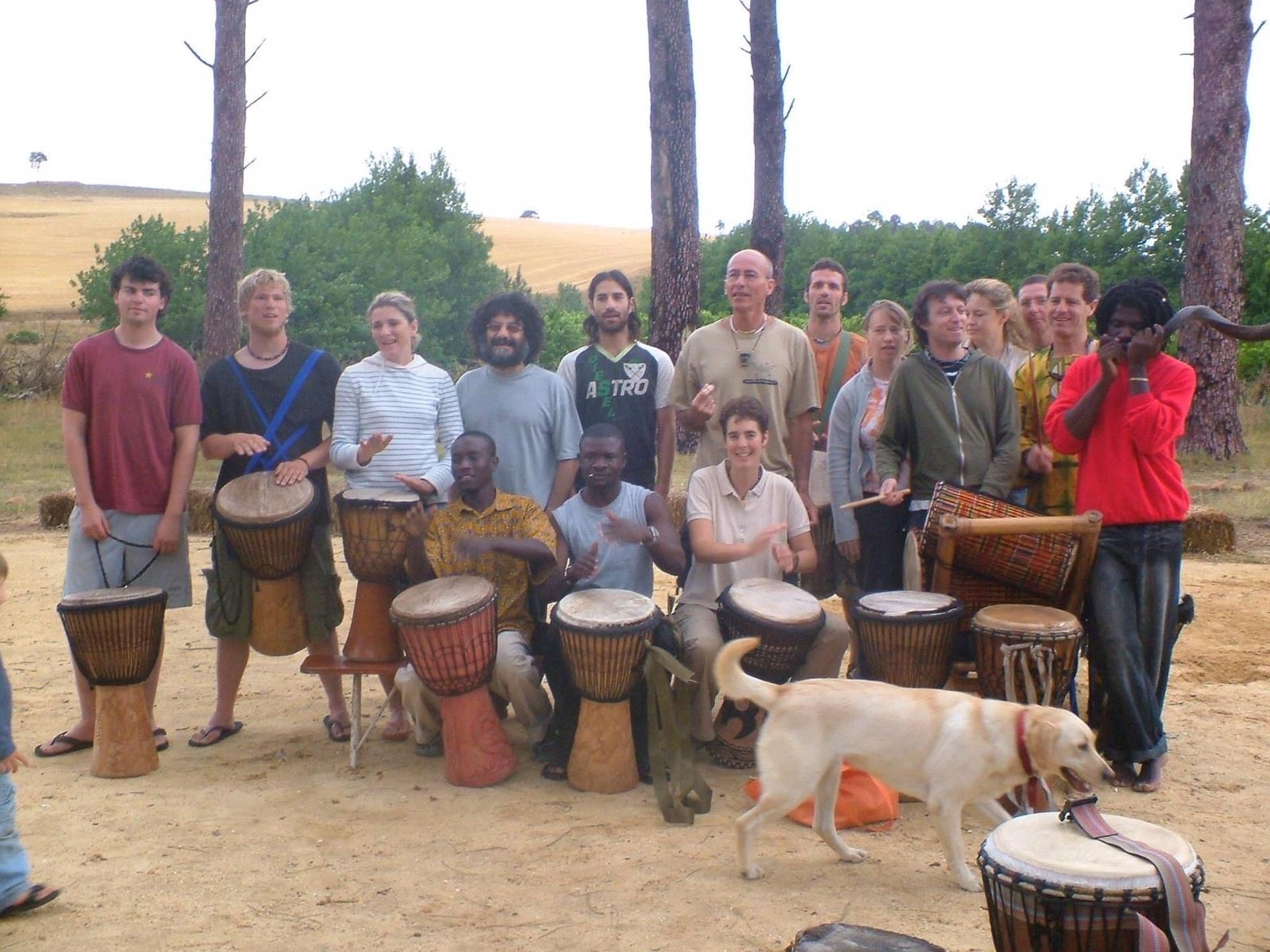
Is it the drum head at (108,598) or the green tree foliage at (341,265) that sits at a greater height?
Answer: the green tree foliage at (341,265)

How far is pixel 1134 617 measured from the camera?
5.00 metres

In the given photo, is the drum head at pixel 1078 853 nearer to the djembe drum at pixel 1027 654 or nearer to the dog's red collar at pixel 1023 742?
the dog's red collar at pixel 1023 742

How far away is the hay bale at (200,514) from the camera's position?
36.2 feet

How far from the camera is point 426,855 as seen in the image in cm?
443

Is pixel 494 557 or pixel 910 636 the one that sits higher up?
pixel 494 557

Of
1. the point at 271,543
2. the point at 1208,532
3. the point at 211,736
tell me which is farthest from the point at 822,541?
the point at 1208,532

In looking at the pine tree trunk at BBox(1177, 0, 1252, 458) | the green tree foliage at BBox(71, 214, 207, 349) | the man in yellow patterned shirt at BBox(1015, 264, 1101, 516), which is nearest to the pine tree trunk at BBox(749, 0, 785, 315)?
the pine tree trunk at BBox(1177, 0, 1252, 458)

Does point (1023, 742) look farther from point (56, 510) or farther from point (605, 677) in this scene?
point (56, 510)

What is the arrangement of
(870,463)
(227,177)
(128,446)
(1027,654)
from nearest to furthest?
(1027,654) → (128,446) → (870,463) → (227,177)

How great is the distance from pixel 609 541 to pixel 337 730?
5.36ft

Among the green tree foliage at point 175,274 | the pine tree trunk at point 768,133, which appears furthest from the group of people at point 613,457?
the green tree foliage at point 175,274

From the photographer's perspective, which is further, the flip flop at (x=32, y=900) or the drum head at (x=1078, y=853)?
the flip flop at (x=32, y=900)

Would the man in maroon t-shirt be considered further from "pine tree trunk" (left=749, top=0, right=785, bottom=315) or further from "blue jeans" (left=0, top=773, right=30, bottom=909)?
"pine tree trunk" (left=749, top=0, right=785, bottom=315)

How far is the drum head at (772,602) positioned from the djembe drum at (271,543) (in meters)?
1.90
